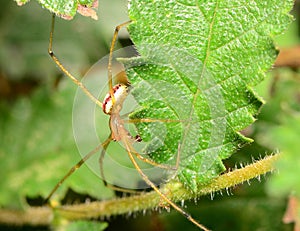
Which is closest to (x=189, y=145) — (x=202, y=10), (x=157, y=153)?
(x=157, y=153)

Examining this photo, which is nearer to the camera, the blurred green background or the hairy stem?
the hairy stem

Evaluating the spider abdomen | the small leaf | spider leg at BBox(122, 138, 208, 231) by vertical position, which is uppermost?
the small leaf

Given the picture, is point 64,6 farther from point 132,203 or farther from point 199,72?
point 132,203

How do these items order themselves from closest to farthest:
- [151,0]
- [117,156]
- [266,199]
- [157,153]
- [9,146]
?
[151,0]
[157,153]
[117,156]
[266,199]
[9,146]

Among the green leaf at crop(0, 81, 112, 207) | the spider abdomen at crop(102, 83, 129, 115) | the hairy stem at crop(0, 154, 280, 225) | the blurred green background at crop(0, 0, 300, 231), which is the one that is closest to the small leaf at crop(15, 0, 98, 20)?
the spider abdomen at crop(102, 83, 129, 115)

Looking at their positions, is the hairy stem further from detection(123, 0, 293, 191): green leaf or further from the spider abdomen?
the spider abdomen

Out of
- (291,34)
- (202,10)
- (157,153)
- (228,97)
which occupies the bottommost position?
(157,153)

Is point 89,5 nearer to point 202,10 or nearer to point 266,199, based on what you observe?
point 202,10
